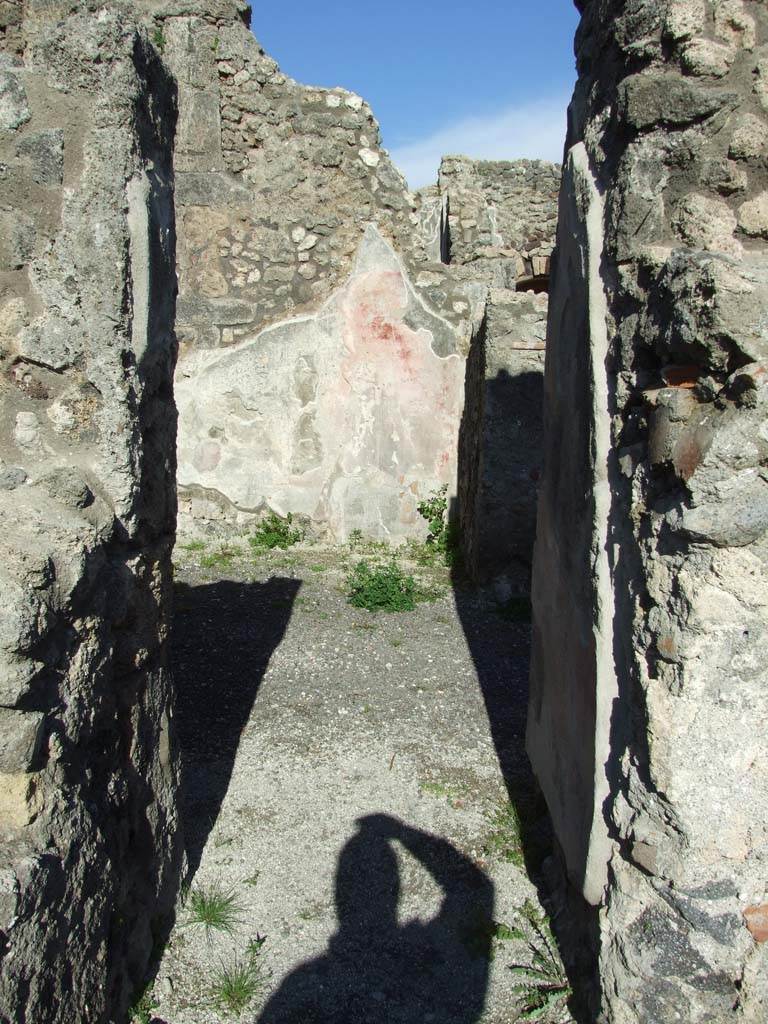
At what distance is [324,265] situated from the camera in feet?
18.8

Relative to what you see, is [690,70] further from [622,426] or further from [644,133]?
[622,426]

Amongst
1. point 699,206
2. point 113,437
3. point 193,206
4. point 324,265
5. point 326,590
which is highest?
point 193,206

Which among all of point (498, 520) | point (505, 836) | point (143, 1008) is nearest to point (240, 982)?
point (143, 1008)

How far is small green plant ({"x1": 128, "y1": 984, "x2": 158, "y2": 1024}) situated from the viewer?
1.86 meters

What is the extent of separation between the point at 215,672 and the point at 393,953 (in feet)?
6.23

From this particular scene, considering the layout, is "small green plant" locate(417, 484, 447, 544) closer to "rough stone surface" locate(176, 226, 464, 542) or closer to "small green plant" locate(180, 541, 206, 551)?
"rough stone surface" locate(176, 226, 464, 542)

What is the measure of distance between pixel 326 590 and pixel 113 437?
3.28m

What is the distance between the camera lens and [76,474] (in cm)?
169

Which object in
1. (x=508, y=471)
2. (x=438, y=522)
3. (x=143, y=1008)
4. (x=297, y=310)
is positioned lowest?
(x=143, y=1008)

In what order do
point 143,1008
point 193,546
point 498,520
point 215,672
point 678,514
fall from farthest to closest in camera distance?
point 193,546 < point 498,520 < point 215,672 < point 143,1008 < point 678,514

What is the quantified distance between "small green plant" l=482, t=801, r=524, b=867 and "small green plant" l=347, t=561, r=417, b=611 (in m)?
2.02

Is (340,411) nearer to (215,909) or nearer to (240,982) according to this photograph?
(215,909)

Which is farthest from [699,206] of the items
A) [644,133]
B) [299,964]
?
[299,964]

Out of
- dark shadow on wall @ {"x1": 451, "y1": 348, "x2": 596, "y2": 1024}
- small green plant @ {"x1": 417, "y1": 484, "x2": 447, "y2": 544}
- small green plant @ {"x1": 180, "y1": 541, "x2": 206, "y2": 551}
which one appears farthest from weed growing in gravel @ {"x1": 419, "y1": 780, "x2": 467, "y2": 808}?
small green plant @ {"x1": 180, "y1": 541, "x2": 206, "y2": 551}
